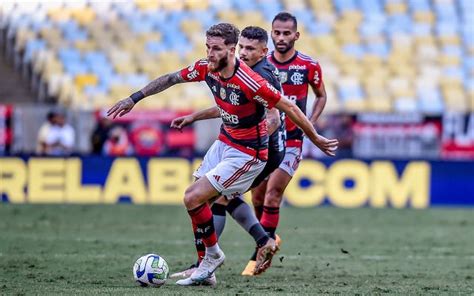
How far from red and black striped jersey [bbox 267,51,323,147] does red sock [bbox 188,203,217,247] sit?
6.51ft

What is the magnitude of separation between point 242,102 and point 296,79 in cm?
193

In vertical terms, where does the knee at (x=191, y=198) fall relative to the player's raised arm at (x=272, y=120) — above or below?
below

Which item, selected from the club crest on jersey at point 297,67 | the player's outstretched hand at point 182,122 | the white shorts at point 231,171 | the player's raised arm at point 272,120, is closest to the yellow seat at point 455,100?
the club crest on jersey at point 297,67

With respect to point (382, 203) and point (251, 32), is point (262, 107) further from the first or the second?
point (382, 203)

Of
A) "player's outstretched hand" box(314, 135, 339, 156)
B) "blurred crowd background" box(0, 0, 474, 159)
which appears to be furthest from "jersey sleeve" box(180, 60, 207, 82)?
"blurred crowd background" box(0, 0, 474, 159)

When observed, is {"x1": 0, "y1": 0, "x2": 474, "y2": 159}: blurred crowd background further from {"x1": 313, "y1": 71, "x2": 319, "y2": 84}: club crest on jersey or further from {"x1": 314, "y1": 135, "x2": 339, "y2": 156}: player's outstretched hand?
{"x1": 314, "y1": 135, "x2": 339, "y2": 156}: player's outstretched hand

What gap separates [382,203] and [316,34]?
313 inches

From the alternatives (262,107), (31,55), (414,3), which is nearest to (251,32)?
(262,107)

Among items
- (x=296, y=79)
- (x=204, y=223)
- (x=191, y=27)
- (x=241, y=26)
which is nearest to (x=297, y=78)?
(x=296, y=79)

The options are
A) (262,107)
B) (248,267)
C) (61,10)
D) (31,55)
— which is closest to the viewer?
(262,107)

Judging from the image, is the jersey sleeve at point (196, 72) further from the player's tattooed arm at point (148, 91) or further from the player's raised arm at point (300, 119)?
Answer: the player's raised arm at point (300, 119)

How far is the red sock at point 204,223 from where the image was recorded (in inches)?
351

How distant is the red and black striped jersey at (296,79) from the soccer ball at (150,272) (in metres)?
2.51

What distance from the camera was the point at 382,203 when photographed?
63.7ft
